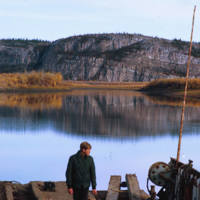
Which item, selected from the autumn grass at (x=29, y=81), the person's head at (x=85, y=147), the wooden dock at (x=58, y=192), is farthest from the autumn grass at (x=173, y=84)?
the person's head at (x=85, y=147)

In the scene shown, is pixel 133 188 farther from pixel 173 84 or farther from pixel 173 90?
pixel 173 84

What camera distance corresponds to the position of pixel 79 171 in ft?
26.0

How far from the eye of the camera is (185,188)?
8.62 metres

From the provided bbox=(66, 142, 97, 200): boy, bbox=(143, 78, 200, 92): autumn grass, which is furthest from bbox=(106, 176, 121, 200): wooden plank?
bbox=(143, 78, 200, 92): autumn grass

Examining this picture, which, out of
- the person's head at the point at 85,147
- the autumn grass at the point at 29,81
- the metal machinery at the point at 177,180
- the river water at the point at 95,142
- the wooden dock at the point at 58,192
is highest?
the person's head at the point at 85,147

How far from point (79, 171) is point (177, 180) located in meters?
2.44

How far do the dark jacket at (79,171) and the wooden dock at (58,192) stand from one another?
66.4 inches

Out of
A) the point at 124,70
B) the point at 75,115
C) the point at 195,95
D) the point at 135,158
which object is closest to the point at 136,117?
the point at 75,115

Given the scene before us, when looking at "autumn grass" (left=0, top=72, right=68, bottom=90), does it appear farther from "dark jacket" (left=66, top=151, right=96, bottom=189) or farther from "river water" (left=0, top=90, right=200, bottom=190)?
"dark jacket" (left=66, top=151, right=96, bottom=189)

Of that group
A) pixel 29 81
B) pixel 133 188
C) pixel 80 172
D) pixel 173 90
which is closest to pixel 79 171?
pixel 80 172

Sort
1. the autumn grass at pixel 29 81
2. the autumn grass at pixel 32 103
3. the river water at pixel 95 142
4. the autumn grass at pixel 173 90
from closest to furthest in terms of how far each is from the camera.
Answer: the river water at pixel 95 142 → the autumn grass at pixel 32 103 → the autumn grass at pixel 173 90 → the autumn grass at pixel 29 81

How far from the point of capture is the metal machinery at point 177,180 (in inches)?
327

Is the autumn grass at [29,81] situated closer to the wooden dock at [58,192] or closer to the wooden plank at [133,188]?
the wooden dock at [58,192]

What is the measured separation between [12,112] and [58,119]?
7.04 meters
